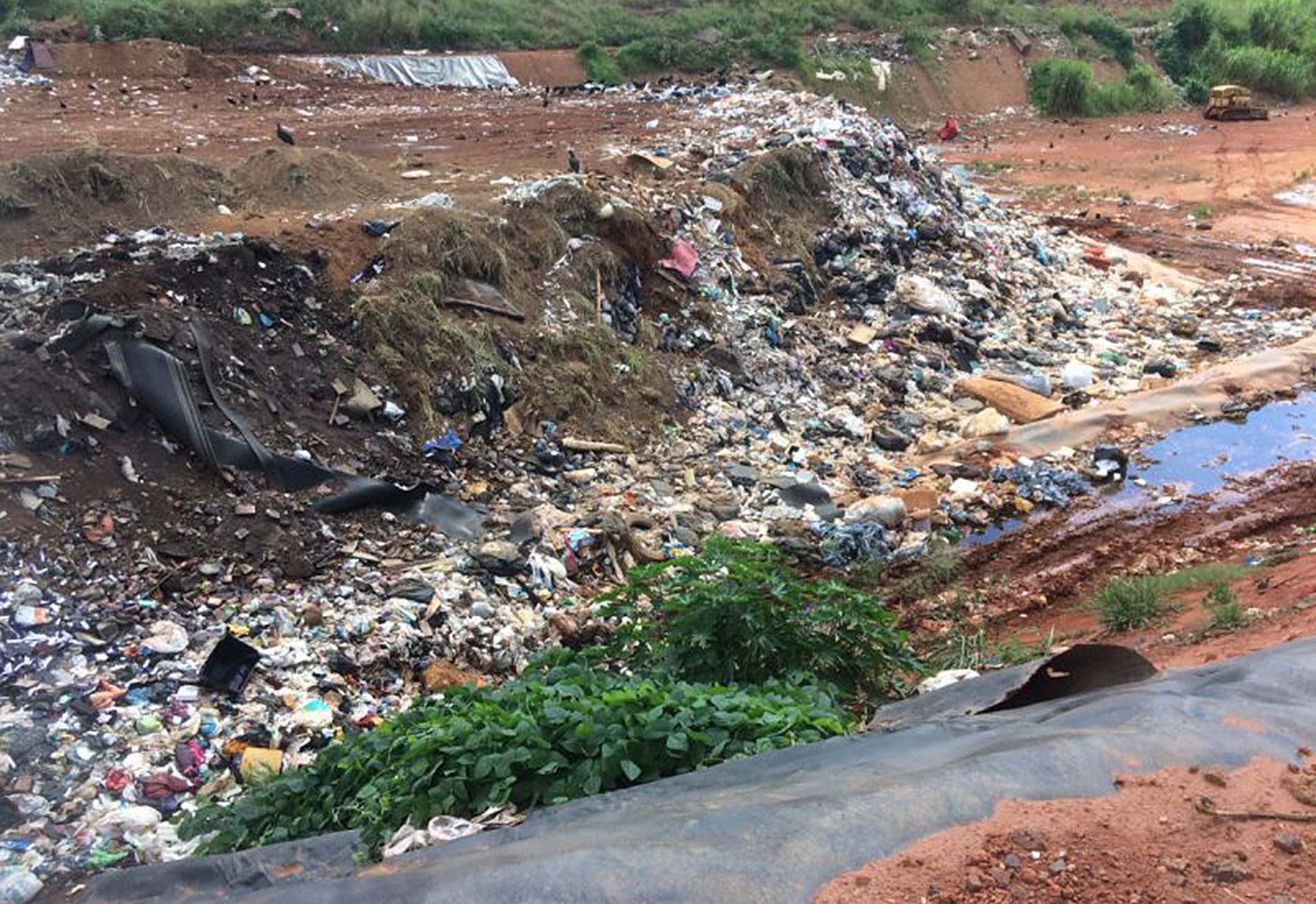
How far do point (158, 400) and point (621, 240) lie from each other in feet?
13.4

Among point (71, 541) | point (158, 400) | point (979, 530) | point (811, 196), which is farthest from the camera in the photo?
point (811, 196)

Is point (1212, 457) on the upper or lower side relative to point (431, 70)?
lower


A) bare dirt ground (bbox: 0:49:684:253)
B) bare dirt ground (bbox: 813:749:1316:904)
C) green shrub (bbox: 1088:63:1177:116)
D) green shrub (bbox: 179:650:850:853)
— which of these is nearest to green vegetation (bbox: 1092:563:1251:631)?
green shrub (bbox: 179:650:850:853)

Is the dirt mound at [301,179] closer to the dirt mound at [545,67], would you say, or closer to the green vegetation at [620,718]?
the green vegetation at [620,718]

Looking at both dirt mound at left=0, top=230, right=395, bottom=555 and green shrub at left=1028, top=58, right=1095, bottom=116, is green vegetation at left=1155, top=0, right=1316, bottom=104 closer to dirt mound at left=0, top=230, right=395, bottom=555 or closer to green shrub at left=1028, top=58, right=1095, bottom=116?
green shrub at left=1028, top=58, right=1095, bottom=116

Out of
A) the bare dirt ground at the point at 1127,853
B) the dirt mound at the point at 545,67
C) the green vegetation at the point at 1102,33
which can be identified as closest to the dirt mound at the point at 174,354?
the bare dirt ground at the point at 1127,853

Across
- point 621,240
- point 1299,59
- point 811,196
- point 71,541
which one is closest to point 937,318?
point 811,196

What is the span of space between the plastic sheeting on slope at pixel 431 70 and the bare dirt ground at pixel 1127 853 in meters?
16.4

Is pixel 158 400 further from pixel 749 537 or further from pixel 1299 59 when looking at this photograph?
pixel 1299 59

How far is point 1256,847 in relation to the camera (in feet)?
8.21

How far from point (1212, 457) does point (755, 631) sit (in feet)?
18.2

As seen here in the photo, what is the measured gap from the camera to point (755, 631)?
13.7ft

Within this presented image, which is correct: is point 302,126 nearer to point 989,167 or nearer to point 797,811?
point 989,167

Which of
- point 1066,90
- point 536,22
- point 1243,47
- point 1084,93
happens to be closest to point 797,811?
point 536,22
